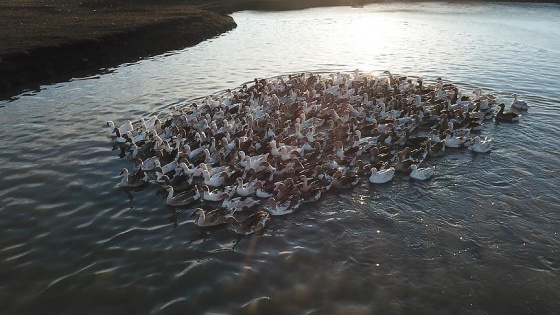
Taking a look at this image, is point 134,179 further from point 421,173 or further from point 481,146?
point 481,146

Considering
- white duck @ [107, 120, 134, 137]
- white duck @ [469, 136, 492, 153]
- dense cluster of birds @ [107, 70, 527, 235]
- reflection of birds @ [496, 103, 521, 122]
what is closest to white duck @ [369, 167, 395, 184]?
dense cluster of birds @ [107, 70, 527, 235]

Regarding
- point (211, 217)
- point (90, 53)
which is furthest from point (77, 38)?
point (211, 217)

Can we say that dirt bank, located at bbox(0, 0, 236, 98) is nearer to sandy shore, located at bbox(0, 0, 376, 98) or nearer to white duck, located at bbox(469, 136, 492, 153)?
sandy shore, located at bbox(0, 0, 376, 98)

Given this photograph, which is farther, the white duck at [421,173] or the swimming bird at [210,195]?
the white duck at [421,173]

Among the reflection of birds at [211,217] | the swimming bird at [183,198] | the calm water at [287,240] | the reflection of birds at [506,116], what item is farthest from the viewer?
the reflection of birds at [506,116]

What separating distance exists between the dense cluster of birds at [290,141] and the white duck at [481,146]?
4 cm

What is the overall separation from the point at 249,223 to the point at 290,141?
6.34m

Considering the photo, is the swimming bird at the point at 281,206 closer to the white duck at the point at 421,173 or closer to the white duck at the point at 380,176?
the white duck at the point at 380,176

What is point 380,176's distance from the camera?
1567 centimetres

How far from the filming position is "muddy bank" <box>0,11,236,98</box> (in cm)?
2930

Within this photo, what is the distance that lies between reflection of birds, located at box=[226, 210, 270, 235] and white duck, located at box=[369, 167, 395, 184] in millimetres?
4553

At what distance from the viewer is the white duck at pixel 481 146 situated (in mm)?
18016

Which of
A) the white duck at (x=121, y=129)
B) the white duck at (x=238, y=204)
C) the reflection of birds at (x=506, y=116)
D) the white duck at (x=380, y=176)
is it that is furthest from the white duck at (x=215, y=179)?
the reflection of birds at (x=506, y=116)

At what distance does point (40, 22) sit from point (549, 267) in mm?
47763
